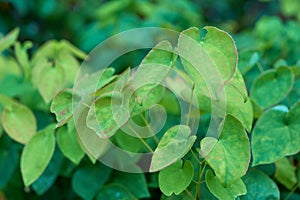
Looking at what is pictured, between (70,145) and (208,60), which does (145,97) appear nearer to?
(208,60)

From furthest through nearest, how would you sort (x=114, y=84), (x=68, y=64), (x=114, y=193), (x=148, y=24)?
(x=148, y=24)
(x=68, y=64)
(x=114, y=193)
(x=114, y=84)

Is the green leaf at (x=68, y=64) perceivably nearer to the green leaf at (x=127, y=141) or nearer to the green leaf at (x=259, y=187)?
the green leaf at (x=127, y=141)

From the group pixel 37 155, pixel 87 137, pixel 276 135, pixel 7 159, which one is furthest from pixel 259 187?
pixel 7 159

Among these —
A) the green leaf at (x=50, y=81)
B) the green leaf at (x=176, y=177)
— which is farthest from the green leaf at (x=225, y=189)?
the green leaf at (x=50, y=81)

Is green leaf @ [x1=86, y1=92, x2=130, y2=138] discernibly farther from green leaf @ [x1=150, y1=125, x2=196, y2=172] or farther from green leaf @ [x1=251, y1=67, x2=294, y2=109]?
green leaf @ [x1=251, y1=67, x2=294, y2=109]

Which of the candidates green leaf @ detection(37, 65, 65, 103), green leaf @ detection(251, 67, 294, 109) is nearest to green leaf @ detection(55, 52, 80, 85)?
green leaf @ detection(37, 65, 65, 103)
